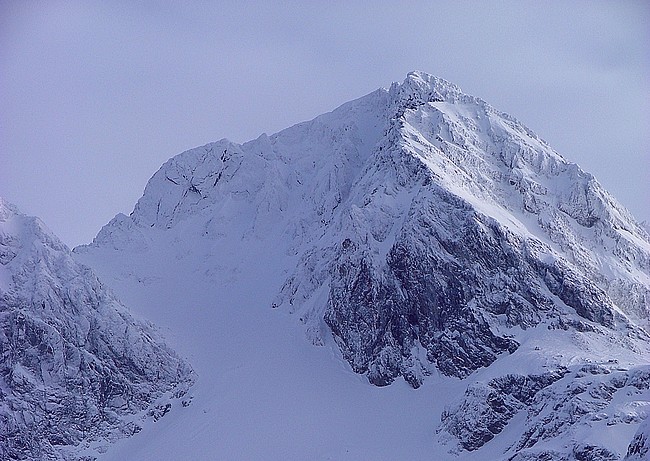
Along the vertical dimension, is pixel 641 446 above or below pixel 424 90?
below

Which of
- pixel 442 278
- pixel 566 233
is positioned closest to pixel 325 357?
pixel 442 278

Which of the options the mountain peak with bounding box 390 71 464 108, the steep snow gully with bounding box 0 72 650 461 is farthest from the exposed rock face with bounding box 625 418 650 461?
the mountain peak with bounding box 390 71 464 108

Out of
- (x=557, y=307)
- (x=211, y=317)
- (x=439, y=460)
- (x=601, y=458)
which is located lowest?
→ (x=601, y=458)

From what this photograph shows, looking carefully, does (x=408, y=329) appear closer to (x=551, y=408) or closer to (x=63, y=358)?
(x=551, y=408)

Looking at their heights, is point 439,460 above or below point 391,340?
below

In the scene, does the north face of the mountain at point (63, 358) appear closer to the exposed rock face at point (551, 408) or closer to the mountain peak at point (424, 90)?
the exposed rock face at point (551, 408)

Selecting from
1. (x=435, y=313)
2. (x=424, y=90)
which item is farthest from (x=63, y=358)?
(x=424, y=90)

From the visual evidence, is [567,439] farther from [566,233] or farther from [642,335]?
[566,233]
